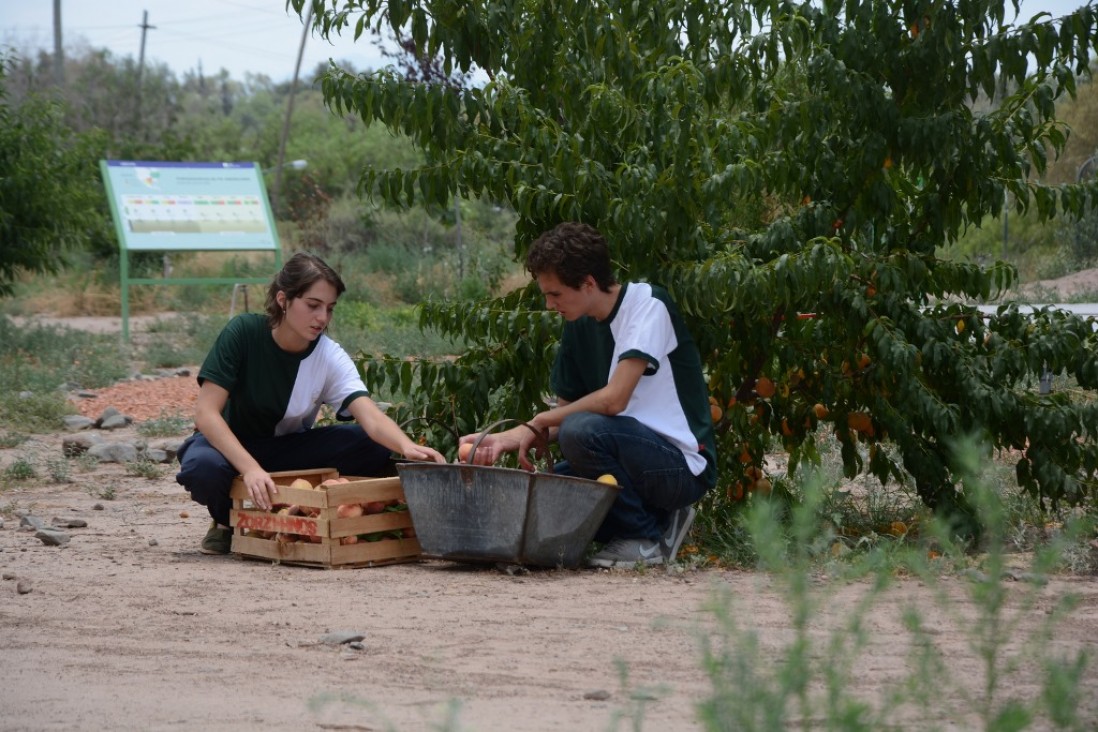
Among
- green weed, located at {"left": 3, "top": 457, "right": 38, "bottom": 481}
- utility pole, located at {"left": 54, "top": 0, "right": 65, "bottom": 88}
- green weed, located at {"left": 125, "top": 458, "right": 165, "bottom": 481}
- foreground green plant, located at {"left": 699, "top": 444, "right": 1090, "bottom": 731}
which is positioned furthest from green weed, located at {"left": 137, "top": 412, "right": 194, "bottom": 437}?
utility pole, located at {"left": 54, "top": 0, "right": 65, "bottom": 88}

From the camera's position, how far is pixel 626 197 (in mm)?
5355

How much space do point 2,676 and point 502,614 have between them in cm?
145

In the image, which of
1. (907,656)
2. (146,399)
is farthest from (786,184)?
(146,399)

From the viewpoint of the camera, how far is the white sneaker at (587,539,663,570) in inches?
206

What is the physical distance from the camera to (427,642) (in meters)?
4.00

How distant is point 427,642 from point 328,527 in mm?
1346

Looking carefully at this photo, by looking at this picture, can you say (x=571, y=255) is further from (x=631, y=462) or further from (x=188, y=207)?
(x=188, y=207)

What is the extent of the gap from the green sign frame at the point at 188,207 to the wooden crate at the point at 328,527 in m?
11.0

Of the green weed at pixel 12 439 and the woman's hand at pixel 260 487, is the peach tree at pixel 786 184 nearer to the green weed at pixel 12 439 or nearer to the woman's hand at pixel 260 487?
the woman's hand at pixel 260 487

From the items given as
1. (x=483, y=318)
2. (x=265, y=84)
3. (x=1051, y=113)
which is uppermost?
(x=265, y=84)

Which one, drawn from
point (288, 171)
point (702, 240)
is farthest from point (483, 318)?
point (288, 171)

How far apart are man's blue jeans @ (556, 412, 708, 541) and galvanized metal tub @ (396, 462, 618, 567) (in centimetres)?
14

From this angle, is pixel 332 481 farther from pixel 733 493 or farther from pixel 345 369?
pixel 733 493

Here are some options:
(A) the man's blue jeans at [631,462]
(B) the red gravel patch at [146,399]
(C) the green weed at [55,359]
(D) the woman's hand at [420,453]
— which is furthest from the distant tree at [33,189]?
(A) the man's blue jeans at [631,462]
